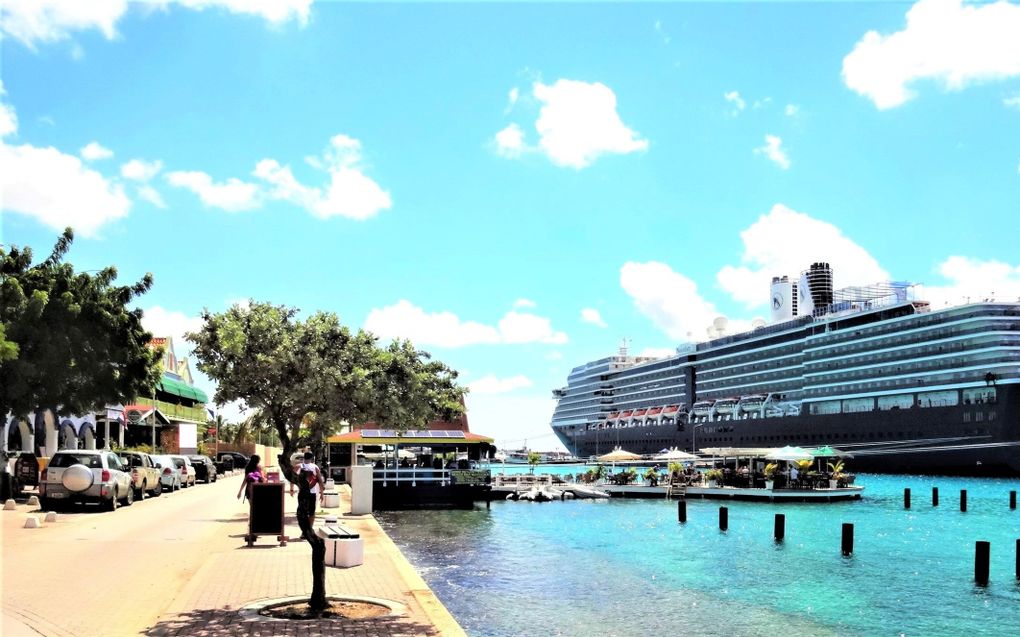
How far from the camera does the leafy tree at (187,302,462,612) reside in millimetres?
25797

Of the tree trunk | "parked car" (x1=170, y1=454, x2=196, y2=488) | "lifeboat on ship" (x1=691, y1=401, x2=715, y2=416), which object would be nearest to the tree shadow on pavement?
the tree trunk

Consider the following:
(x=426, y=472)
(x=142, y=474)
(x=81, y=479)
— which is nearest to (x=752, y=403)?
(x=426, y=472)

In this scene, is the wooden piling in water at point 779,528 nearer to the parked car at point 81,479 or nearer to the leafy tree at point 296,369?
the leafy tree at point 296,369

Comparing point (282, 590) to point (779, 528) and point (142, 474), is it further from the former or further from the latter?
point (142, 474)

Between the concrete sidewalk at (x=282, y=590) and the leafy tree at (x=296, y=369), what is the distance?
7.54 meters

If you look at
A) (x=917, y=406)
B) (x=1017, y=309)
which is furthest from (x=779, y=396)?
(x=1017, y=309)

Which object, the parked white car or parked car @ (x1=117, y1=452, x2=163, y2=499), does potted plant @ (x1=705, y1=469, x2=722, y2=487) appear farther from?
parked car @ (x1=117, y1=452, x2=163, y2=499)

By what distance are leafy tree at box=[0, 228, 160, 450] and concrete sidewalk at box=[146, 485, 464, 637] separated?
36.7ft

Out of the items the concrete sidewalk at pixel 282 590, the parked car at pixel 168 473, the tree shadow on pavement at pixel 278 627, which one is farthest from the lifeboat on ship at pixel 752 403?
the tree shadow on pavement at pixel 278 627

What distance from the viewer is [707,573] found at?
836 inches

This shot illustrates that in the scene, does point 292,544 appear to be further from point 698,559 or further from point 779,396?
point 779,396

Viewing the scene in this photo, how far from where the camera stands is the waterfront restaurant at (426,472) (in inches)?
1501

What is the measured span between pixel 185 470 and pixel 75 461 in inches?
631

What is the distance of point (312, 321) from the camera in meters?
27.8
